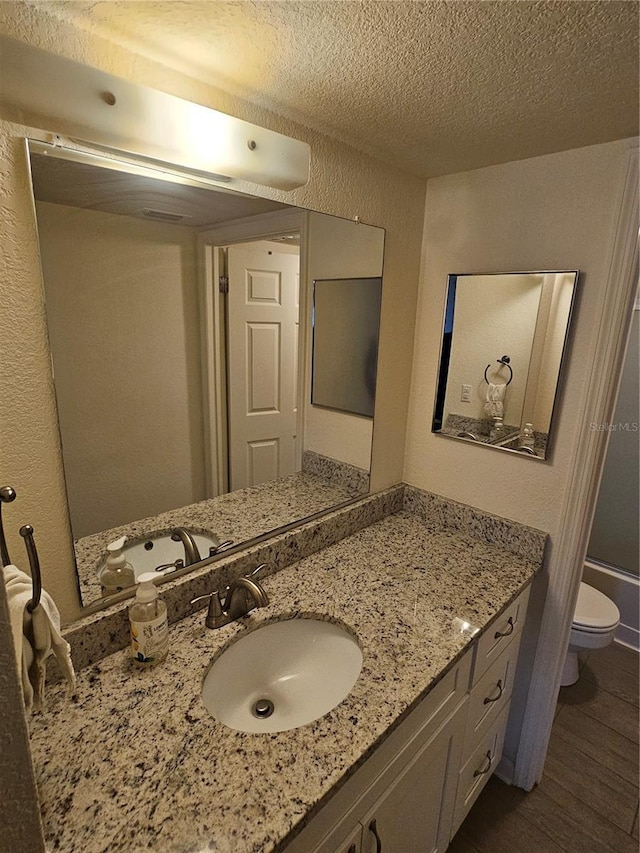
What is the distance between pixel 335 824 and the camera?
0.80m

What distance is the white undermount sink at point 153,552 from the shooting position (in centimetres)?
110

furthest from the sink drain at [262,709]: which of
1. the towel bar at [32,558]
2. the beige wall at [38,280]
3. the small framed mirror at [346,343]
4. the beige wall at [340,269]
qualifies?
the small framed mirror at [346,343]

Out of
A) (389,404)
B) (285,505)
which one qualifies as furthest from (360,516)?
(389,404)

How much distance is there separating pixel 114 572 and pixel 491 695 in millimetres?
1181

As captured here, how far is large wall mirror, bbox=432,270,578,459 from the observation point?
1.34 m

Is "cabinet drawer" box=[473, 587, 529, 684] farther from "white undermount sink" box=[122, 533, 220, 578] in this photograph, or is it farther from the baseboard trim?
the baseboard trim

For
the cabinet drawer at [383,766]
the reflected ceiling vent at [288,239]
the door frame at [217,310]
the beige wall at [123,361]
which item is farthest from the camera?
the reflected ceiling vent at [288,239]

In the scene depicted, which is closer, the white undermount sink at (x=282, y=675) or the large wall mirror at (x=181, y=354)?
the large wall mirror at (x=181, y=354)

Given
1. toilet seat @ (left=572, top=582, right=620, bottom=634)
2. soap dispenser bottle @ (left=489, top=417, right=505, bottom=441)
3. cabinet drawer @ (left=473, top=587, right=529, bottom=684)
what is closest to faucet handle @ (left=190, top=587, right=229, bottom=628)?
cabinet drawer @ (left=473, top=587, right=529, bottom=684)

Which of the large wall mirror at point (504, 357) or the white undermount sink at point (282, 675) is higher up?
the large wall mirror at point (504, 357)

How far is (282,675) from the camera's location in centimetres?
114

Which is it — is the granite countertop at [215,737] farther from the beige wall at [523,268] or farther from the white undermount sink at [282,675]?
the beige wall at [523,268]

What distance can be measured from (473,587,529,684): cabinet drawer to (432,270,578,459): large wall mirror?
19.1 inches

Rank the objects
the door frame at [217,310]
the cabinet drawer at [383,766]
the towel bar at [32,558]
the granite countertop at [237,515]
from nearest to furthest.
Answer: the towel bar at [32,558]
the cabinet drawer at [383,766]
the granite countertop at [237,515]
the door frame at [217,310]
